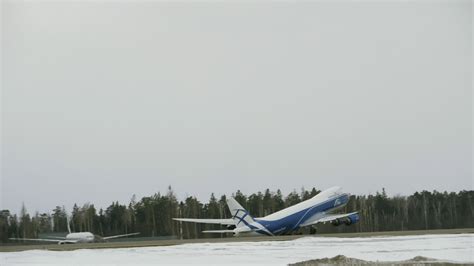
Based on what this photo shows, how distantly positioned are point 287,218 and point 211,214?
1764 cm

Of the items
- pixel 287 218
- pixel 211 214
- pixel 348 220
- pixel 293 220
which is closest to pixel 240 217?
pixel 287 218

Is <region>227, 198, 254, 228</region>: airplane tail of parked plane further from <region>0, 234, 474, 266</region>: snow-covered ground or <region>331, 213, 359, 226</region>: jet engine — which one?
<region>0, 234, 474, 266</region>: snow-covered ground

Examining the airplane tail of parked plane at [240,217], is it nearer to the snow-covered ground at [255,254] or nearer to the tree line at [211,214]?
the tree line at [211,214]

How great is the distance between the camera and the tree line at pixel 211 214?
1640 inches

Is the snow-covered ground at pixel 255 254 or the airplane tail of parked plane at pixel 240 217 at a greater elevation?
the airplane tail of parked plane at pixel 240 217

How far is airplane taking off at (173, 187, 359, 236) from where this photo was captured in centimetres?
3450

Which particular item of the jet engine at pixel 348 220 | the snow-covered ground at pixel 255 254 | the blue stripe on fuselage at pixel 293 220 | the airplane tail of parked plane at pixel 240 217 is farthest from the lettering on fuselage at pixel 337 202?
the snow-covered ground at pixel 255 254

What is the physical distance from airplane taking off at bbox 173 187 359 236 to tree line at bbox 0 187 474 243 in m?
3.32

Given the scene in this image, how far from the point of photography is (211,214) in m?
51.8

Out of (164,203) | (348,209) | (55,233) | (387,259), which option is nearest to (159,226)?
(164,203)

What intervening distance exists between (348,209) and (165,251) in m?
33.0

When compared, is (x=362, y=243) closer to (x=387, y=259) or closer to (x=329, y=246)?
(x=329, y=246)

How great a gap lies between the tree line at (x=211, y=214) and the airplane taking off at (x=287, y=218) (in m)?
3.32

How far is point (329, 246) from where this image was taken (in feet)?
63.8
